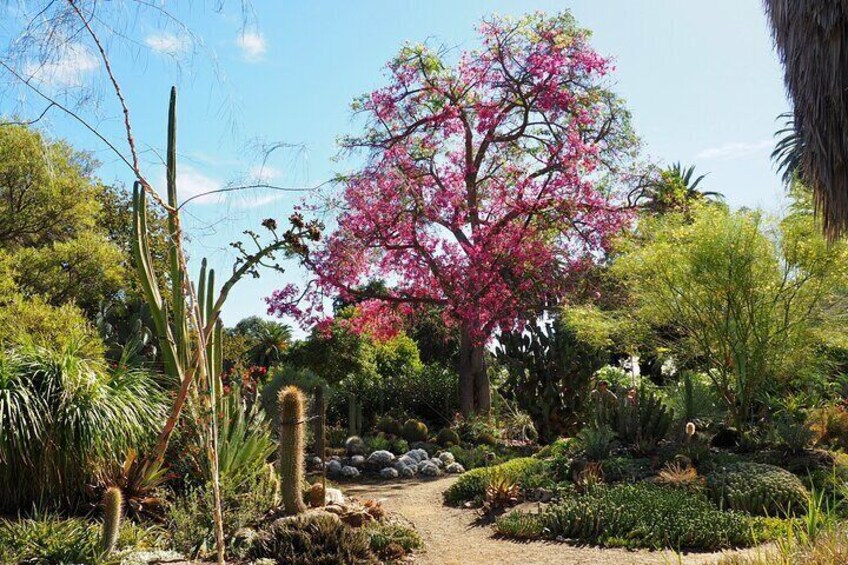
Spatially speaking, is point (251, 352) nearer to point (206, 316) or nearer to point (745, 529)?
point (206, 316)

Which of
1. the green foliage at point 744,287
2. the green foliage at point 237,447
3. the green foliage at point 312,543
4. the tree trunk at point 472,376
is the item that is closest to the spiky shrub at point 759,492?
the green foliage at point 744,287

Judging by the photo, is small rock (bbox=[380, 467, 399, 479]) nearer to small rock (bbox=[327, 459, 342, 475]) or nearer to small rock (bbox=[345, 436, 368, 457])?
small rock (bbox=[327, 459, 342, 475])

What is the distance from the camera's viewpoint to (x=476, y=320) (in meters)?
16.2

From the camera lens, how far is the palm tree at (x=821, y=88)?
7.15 metres

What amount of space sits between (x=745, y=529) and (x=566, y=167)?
959 cm

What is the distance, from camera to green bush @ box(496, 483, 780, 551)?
25.2ft

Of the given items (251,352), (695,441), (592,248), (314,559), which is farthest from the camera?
(251,352)

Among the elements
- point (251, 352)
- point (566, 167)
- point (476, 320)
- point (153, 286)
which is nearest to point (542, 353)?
point (476, 320)

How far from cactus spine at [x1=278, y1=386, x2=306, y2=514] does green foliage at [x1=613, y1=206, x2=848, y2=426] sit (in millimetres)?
7700

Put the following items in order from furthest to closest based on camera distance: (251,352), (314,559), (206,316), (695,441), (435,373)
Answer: (251,352) → (435,373) → (695,441) → (206,316) → (314,559)

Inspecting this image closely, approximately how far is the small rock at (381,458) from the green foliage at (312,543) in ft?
19.9

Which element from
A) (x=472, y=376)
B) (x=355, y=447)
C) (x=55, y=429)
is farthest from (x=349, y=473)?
(x=55, y=429)

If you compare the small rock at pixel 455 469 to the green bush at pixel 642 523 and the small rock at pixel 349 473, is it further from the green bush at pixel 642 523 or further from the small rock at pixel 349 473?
the green bush at pixel 642 523

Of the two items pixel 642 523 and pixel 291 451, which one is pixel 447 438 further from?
pixel 291 451
